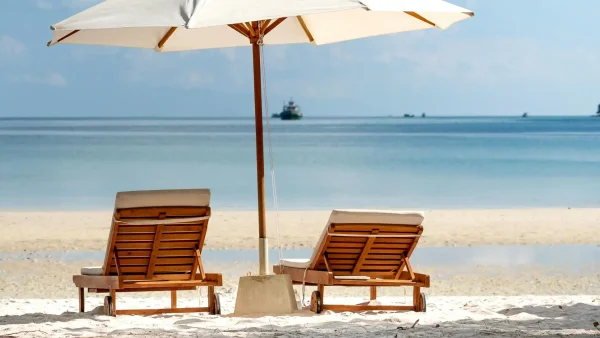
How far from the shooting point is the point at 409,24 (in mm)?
6438

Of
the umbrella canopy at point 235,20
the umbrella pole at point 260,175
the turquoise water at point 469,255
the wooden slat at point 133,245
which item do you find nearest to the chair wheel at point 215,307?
the umbrella pole at point 260,175

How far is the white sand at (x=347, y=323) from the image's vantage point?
16.3ft

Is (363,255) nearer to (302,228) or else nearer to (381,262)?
(381,262)

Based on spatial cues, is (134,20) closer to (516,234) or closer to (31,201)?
(516,234)

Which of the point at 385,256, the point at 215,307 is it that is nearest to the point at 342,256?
the point at 385,256

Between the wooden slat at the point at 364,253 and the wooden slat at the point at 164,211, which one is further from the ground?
the wooden slat at the point at 164,211

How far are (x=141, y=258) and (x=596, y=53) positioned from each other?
84.8m

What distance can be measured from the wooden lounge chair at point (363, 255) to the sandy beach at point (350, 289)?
171mm

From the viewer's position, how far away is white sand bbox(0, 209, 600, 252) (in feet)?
38.2

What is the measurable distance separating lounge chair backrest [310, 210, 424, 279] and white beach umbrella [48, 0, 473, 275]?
1.25 ft

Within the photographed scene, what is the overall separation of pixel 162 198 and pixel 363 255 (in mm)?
1199

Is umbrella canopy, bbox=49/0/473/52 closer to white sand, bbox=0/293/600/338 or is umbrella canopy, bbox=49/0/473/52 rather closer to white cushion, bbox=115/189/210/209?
white cushion, bbox=115/189/210/209

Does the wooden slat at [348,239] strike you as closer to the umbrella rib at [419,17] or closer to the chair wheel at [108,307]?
the chair wheel at [108,307]

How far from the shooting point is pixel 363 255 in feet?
19.3
